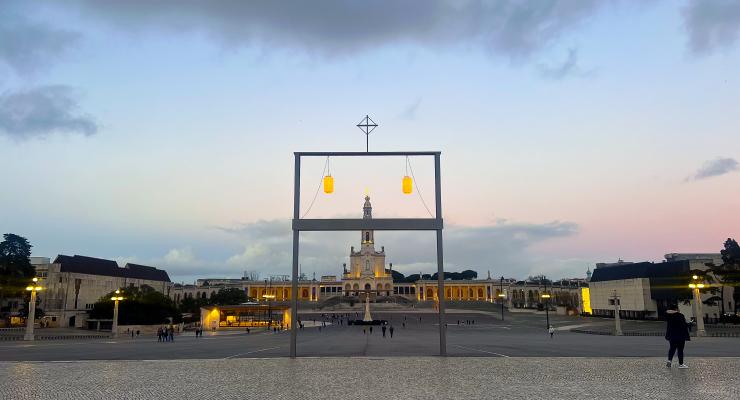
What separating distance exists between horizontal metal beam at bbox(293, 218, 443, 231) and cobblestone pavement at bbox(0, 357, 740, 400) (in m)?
5.13

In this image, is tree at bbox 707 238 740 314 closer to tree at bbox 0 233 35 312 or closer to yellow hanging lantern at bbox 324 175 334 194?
yellow hanging lantern at bbox 324 175 334 194

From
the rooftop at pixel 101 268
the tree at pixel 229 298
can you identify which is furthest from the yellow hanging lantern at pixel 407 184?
the tree at pixel 229 298

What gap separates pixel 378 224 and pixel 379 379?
7.83 m

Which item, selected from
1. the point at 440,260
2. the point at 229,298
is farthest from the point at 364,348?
the point at 229,298

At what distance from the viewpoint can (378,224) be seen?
20.4 meters

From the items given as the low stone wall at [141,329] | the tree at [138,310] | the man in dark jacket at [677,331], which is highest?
the man in dark jacket at [677,331]

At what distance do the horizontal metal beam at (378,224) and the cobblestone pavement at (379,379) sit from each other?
5.13m

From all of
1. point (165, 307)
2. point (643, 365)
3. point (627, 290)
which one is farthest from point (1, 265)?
point (627, 290)

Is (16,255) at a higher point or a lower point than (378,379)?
higher

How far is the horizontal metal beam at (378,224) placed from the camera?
20.4 m

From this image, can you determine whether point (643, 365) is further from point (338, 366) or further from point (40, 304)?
point (40, 304)

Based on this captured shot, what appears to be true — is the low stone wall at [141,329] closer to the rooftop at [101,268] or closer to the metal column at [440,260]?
the rooftop at [101,268]

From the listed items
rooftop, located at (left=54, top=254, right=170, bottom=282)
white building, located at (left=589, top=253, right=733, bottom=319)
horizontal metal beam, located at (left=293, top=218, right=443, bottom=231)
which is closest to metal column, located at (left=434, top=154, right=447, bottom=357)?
horizontal metal beam, located at (left=293, top=218, right=443, bottom=231)

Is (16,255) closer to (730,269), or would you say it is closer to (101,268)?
(101,268)
